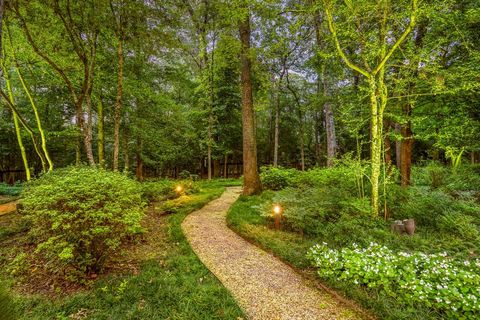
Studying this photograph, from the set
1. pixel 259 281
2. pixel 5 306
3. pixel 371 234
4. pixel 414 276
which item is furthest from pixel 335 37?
pixel 5 306

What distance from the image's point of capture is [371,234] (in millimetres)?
4371

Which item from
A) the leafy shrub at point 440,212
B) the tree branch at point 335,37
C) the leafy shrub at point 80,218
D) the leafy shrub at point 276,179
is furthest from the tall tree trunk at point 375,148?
the leafy shrub at point 80,218

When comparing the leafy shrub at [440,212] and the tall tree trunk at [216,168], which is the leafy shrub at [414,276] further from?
the tall tree trunk at [216,168]

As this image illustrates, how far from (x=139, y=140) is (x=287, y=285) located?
39.4 feet

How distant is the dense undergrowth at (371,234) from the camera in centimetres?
275

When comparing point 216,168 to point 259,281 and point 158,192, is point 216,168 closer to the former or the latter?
point 158,192

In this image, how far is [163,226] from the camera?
613cm

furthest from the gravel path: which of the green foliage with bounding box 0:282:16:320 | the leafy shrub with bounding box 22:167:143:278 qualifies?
the green foliage with bounding box 0:282:16:320

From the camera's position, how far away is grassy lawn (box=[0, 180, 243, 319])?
9.14ft

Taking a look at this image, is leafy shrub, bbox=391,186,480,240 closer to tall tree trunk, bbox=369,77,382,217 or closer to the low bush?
tall tree trunk, bbox=369,77,382,217

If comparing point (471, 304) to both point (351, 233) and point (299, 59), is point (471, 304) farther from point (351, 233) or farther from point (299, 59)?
point (299, 59)

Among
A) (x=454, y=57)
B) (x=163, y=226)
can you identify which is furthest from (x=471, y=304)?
(x=454, y=57)

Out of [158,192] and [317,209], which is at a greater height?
[317,209]

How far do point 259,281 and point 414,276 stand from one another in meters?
2.06
